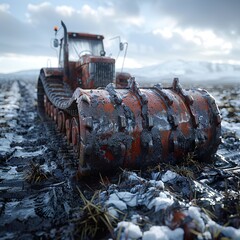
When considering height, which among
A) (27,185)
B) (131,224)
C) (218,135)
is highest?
(218,135)

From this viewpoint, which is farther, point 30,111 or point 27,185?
point 30,111

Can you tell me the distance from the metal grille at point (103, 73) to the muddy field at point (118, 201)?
6.92 ft

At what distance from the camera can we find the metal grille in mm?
6117

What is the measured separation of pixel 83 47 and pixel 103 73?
6.01 feet

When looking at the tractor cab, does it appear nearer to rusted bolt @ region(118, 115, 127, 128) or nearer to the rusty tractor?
the rusty tractor

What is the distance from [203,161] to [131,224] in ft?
7.49

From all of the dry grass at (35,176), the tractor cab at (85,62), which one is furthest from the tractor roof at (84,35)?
the dry grass at (35,176)

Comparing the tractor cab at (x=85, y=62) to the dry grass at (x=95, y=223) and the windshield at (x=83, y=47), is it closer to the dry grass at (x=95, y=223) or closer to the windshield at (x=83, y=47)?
the windshield at (x=83, y=47)

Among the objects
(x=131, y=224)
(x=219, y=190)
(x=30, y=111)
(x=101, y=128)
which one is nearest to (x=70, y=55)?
(x=30, y=111)

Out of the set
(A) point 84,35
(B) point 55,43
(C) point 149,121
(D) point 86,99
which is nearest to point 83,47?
(A) point 84,35

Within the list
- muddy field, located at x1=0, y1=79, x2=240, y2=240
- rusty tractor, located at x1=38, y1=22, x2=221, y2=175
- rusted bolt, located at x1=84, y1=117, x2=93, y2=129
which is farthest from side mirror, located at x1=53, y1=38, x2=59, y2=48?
rusted bolt, located at x1=84, y1=117, x2=93, y2=129

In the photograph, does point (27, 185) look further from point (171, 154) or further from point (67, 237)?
point (171, 154)

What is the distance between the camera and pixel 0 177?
12.4 ft

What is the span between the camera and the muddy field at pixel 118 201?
6.90 ft
